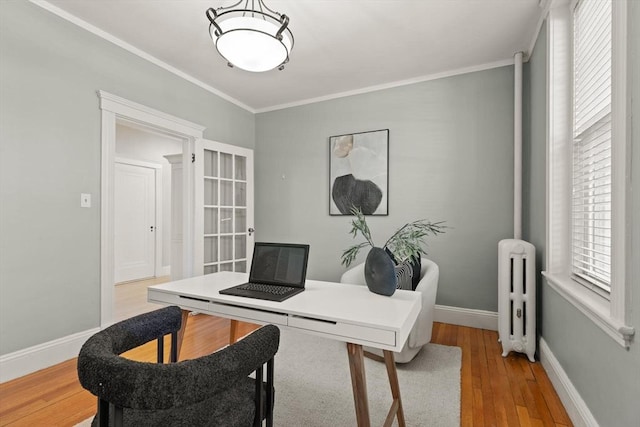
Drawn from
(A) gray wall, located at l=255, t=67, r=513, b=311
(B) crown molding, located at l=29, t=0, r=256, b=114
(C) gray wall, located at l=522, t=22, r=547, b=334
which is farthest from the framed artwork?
(B) crown molding, located at l=29, t=0, r=256, b=114

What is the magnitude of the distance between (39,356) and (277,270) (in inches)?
76.1

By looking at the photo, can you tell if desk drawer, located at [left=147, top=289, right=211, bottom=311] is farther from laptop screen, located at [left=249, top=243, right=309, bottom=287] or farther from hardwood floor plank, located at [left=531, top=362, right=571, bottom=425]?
hardwood floor plank, located at [left=531, top=362, right=571, bottom=425]

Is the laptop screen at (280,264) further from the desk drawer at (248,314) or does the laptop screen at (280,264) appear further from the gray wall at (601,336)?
the gray wall at (601,336)

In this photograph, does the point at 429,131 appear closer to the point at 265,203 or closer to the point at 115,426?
the point at 265,203

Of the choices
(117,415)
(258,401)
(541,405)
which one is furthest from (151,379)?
(541,405)

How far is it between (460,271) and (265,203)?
2582 mm

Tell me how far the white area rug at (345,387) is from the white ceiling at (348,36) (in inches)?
102

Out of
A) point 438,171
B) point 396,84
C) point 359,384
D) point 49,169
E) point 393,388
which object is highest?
point 396,84

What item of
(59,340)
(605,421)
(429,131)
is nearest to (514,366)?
(605,421)

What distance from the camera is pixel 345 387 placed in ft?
6.46

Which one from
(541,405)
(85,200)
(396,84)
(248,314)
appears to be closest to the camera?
(248,314)

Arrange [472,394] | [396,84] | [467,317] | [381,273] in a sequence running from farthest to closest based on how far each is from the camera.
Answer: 1. [396,84]
2. [467,317]
3. [472,394]
4. [381,273]

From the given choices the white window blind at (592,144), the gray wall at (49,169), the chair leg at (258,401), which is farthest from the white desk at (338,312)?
the gray wall at (49,169)

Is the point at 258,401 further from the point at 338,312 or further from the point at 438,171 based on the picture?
the point at 438,171
